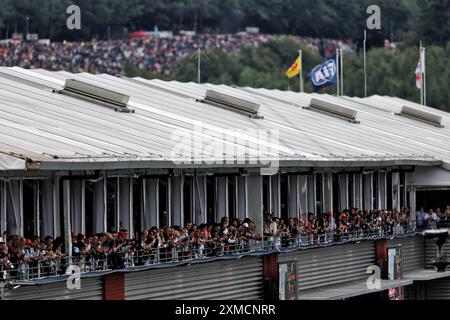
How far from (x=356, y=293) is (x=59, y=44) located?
14161cm

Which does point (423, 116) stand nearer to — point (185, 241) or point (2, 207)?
point (185, 241)

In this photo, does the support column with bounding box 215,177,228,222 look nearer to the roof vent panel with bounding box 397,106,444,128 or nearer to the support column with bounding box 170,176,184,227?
the support column with bounding box 170,176,184,227

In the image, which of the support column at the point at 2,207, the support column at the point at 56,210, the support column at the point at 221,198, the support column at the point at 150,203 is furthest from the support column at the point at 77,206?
the support column at the point at 221,198

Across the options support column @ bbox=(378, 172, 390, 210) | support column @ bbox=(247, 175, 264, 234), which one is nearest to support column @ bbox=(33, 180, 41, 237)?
support column @ bbox=(247, 175, 264, 234)

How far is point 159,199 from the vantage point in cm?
5247

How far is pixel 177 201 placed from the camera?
53312mm

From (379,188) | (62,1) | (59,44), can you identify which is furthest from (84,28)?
(379,188)

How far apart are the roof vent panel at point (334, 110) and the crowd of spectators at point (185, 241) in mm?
8447

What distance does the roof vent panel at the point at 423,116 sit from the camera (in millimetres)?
84062

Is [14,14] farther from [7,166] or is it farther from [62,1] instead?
[7,166]

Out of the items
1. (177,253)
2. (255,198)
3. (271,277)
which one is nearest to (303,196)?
(255,198)

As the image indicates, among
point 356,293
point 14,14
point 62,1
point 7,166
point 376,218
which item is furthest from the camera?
point 14,14

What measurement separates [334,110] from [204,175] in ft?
72.6
